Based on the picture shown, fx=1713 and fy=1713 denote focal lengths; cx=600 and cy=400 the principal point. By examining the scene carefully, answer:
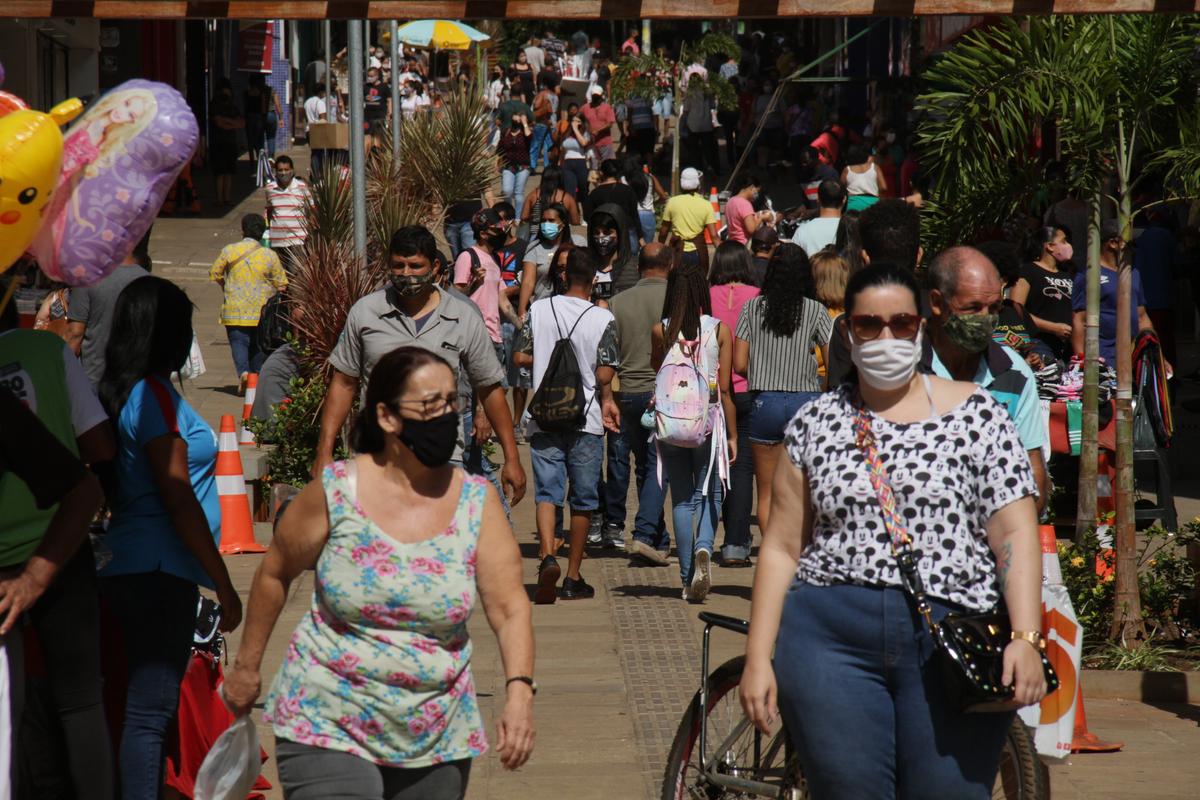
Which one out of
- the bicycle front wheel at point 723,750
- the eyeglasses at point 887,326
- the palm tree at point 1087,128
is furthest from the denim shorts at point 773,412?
the eyeglasses at point 887,326

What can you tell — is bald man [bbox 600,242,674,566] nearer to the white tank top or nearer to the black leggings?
the black leggings

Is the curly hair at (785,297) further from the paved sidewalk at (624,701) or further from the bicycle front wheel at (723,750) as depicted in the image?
the bicycle front wheel at (723,750)

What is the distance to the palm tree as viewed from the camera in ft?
23.1

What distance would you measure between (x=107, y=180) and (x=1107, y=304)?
763 centimetres

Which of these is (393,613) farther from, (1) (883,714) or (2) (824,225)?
(2) (824,225)

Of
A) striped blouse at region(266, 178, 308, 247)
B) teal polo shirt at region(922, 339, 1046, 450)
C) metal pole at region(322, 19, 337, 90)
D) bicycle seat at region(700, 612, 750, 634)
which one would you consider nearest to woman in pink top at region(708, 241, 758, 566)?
teal polo shirt at region(922, 339, 1046, 450)

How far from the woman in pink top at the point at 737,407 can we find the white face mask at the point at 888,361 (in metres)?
5.17

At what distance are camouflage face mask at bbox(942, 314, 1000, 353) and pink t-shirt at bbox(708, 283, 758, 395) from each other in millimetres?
4346

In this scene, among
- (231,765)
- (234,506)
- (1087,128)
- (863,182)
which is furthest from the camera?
(863,182)

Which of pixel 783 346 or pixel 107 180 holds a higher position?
pixel 107 180

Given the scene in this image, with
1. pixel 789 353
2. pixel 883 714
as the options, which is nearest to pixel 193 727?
pixel 883 714

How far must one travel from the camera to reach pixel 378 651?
376 centimetres

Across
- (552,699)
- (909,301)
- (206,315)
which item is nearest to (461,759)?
(909,301)

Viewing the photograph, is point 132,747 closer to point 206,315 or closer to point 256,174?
point 206,315
